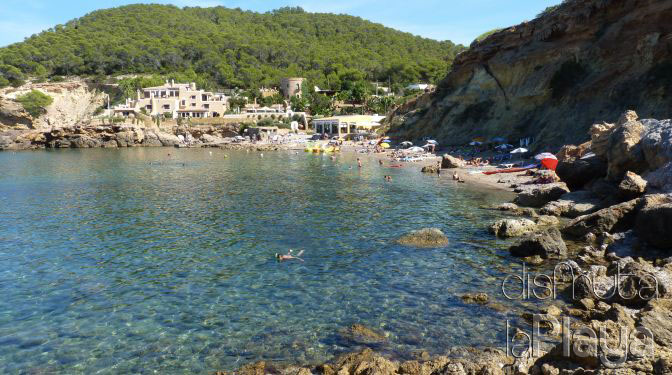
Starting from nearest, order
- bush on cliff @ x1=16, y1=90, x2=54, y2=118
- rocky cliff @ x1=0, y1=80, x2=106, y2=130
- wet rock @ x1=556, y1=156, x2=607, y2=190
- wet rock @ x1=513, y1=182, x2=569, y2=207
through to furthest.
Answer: wet rock @ x1=556, y1=156, x2=607, y2=190 < wet rock @ x1=513, y1=182, x2=569, y2=207 < rocky cliff @ x1=0, y1=80, x2=106, y2=130 < bush on cliff @ x1=16, y1=90, x2=54, y2=118

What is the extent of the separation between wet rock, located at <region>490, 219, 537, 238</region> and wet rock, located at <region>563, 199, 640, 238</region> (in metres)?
1.84

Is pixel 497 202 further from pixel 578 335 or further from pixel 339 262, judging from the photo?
pixel 578 335

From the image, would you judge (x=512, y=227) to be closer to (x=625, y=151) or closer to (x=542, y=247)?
(x=542, y=247)

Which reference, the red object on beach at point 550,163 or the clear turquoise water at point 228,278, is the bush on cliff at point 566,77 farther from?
the clear turquoise water at point 228,278

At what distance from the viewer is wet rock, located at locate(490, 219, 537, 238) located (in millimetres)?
19828

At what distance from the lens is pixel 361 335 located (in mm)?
11250

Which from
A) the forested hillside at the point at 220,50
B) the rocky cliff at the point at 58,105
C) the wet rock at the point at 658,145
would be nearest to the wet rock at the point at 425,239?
the wet rock at the point at 658,145

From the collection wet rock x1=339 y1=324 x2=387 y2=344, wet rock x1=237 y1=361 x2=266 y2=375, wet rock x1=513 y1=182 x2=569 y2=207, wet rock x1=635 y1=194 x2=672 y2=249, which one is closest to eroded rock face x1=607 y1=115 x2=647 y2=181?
wet rock x1=513 y1=182 x2=569 y2=207

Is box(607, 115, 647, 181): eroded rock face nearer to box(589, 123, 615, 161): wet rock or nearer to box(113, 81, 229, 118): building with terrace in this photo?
box(589, 123, 615, 161): wet rock

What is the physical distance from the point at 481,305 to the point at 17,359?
36.5 feet

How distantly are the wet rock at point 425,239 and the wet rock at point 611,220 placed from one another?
5462 mm

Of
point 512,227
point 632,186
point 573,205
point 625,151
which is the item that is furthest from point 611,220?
point 625,151

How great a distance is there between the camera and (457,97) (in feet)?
199

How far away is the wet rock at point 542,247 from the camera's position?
16594 mm
